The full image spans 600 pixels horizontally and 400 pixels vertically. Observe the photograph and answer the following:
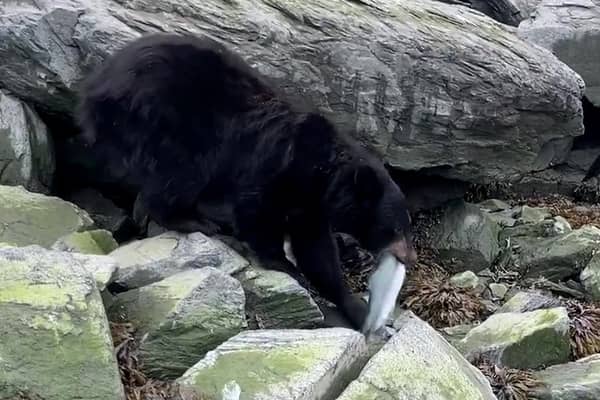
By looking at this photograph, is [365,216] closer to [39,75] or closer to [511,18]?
[39,75]

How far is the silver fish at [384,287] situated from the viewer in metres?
5.80

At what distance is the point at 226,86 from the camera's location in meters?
6.03

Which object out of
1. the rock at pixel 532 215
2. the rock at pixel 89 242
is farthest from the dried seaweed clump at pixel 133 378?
the rock at pixel 532 215

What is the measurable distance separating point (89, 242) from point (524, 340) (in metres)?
2.39

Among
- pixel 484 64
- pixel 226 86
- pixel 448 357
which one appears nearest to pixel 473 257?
pixel 484 64

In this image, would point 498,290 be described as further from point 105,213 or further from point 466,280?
point 105,213

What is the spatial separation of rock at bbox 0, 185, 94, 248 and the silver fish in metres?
1.67

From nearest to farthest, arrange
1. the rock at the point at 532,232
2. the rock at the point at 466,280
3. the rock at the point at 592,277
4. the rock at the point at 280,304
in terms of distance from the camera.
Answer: the rock at the point at 280,304
the rock at the point at 592,277
the rock at the point at 466,280
the rock at the point at 532,232

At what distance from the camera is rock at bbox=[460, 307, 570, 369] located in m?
5.25

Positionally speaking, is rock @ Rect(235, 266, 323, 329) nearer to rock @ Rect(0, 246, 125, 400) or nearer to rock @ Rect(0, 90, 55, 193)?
rock @ Rect(0, 246, 125, 400)

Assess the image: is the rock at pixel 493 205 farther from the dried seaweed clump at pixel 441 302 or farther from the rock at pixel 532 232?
the dried seaweed clump at pixel 441 302

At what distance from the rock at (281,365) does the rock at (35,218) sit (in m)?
1.64

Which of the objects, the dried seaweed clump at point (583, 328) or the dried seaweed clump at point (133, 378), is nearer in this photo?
the dried seaweed clump at point (133, 378)

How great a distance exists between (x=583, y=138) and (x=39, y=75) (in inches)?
230
